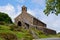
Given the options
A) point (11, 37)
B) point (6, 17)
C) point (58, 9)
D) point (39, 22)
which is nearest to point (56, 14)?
point (58, 9)

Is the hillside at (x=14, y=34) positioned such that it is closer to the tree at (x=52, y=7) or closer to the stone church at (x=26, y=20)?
the tree at (x=52, y=7)

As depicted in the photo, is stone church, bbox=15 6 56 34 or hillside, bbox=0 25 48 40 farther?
stone church, bbox=15 6 56 34

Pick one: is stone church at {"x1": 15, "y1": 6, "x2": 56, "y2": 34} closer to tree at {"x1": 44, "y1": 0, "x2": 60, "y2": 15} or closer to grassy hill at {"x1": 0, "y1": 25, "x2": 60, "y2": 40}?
grassy hill at {"x1": 0, "y1": 25, "x2": 60, "y2": 40}

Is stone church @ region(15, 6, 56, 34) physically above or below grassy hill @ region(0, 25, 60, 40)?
above

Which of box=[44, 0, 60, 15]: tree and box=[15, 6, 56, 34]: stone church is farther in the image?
box=[15, 6, 56, 34]: stone church

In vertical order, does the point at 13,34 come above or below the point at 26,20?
below

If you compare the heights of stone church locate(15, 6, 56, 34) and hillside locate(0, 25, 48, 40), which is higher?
stone church locate(15, 6, 56, 34)

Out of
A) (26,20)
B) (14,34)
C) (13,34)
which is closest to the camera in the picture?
(13,34)

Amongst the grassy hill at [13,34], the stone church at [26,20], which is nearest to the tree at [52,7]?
the grassy hill at [13,34]

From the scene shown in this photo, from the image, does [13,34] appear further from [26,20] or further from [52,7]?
[26,20]

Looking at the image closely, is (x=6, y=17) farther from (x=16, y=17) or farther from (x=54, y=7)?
(x=54, y=7)

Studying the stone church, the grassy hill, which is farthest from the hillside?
A: the stone church

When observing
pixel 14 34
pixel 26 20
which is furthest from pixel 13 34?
pixel 26 20

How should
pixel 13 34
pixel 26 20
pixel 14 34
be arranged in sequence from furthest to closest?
pixel 26 20 → pixel 14 34 → pixel 13 34
